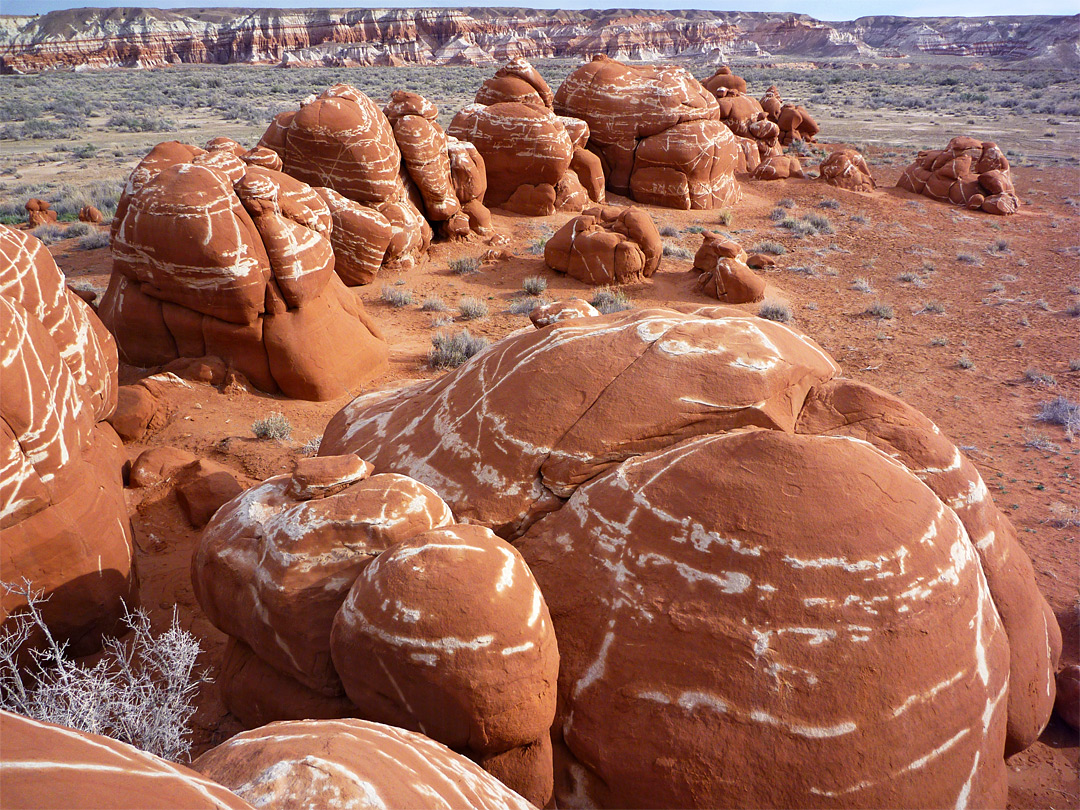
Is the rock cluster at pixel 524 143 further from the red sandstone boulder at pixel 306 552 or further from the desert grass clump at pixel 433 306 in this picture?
the red sandstone boulder at pixel 306 552

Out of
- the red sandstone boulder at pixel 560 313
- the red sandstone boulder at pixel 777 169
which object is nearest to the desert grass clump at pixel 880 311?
the red sandstone boulder at pixel 560 313

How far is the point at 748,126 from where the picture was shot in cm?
2214

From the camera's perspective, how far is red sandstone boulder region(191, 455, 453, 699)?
10.5ft

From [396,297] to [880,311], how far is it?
7.88 meters

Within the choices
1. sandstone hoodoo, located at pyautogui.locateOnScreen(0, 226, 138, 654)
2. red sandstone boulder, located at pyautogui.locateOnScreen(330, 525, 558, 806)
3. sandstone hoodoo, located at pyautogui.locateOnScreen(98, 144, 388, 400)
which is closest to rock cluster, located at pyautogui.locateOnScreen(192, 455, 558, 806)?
red sandstone boulder, located at pyautogui.locateOnScreen(330, 525, 558, 806)

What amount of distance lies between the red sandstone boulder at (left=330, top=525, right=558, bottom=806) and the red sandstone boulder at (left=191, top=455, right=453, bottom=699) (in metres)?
0.22

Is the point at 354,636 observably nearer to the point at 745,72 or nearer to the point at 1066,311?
the point at 1066,311

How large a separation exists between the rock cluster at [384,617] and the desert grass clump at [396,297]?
7.81 metres

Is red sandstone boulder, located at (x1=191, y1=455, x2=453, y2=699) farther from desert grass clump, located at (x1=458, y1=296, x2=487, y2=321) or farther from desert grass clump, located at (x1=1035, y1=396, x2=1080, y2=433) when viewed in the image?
desert grass clump, located at (x1=1035, y1=396, x2=1080, y2=433)

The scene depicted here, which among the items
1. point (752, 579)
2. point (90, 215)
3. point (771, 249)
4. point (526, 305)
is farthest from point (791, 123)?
point (752, 579)

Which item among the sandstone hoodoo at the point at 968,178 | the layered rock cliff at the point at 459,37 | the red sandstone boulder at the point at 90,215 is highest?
the layered rock cliff at the point at 459,37

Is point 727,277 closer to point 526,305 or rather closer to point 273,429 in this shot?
point 526,305

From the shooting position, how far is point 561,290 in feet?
39.5

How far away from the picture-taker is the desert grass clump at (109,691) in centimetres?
312
